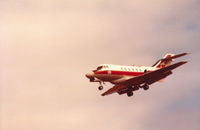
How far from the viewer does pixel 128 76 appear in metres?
62.1

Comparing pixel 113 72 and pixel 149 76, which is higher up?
pixel 113 72

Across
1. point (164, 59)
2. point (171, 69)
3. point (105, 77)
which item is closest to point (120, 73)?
point (105, 77)

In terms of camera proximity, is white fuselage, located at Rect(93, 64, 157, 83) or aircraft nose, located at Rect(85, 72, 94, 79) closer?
aircraft nose, located at Rect(85, 72, 94, 79)

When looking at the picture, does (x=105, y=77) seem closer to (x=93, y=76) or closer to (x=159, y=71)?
(x=93, y=76)

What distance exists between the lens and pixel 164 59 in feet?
231

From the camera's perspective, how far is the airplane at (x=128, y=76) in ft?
196

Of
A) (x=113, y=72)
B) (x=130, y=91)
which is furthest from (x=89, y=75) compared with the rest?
(x=130, y=91)

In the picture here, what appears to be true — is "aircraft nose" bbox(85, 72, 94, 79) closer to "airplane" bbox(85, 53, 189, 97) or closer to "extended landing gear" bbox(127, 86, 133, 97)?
"airplane" bbox(85, 53, 189, 97)

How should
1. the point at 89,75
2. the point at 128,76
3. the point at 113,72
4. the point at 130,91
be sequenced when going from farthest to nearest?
the point at 130,91 → the point at 128,76 → the point at 113,72 → the point at 89,75

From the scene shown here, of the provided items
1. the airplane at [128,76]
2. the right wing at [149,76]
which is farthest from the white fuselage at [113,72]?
the right wing at [149,76]

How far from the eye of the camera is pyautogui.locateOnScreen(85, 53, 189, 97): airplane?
59.6 meters

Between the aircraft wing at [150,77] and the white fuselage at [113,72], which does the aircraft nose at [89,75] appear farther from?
the aircraft wing at [150,77]

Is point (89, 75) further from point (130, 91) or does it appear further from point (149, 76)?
point (130, 91)

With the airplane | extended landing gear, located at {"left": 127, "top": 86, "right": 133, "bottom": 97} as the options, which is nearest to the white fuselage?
the airplane
